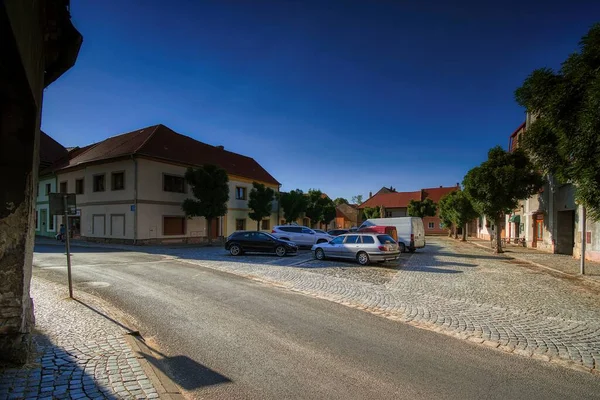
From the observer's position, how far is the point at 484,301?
29.0 ft

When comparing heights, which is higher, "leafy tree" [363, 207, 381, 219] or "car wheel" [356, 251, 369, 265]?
"leafy tree" [363, 207, 381, 219]

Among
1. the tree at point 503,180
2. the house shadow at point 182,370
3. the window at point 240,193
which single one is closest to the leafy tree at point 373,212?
the window at point 240,193

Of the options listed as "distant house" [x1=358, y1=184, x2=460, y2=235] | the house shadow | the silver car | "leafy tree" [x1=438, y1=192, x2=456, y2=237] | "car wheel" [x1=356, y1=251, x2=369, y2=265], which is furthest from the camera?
"distant house" [x1=358, y1=184, x2=460, y2=235]

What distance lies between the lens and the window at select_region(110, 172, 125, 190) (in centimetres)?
2698

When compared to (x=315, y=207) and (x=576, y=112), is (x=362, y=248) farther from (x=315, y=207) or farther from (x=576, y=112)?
(x=315, y=207)

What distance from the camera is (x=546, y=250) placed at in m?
23.2

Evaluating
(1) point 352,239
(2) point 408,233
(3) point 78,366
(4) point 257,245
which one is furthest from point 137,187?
(3) point 78,366

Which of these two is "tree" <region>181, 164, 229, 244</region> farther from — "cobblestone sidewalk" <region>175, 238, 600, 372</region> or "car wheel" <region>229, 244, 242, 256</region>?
"cobblestone sidewalk" <region>175, 238, 600, 372</region>

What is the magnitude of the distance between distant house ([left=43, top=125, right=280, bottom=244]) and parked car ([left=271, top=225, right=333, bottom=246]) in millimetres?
9277

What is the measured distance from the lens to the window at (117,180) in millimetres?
26981

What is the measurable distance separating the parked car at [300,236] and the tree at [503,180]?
10.6 meters

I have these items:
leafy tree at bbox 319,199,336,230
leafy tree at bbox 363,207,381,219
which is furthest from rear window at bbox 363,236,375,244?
leafy tree at bbox 363,207,381,219

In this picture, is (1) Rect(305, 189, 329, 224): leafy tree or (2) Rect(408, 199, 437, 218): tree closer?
(1) Rect(305, 189, 329, 224): leafy tree

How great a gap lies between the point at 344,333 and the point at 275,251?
13.2 m
